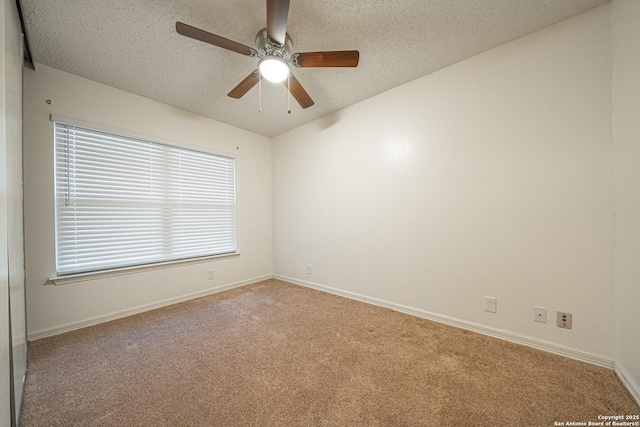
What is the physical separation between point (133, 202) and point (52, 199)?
581 mm

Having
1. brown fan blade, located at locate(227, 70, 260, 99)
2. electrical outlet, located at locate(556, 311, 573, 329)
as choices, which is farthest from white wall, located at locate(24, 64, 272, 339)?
electrical outlet, located at locate(556, 311, 573, 329)

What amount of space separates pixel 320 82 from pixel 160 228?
2.55 metres

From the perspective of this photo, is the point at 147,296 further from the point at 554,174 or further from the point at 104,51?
the point at 554,174

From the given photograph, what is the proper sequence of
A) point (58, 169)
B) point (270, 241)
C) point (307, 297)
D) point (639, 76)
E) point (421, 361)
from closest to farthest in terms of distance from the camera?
point (639, 76) → point (421, 361) → point (58, 169) → point (307, 297) → point (270, 241)

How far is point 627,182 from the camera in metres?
1.35

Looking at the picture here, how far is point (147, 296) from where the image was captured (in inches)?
99.5

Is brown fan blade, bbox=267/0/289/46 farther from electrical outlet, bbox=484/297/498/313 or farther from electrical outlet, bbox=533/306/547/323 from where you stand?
electrical outlet, bbox=533/306/547/323

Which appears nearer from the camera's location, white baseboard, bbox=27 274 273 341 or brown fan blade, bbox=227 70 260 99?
brown fan blade, bbox=227 70 260 99

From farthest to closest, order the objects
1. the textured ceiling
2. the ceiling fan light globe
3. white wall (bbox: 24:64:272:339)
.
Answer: white wall (bbox: 24:64:272:339)
the ceiling fan light globe
the textured ceiling

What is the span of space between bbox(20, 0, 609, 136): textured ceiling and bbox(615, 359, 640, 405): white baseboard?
7.86 feet

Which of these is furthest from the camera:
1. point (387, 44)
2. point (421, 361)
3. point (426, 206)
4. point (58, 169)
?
point (426, 206)

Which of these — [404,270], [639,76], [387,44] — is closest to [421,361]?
[404,270]

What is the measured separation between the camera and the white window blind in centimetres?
212

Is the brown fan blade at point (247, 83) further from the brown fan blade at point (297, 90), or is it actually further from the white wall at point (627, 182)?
the white wall at point (627, 182)
